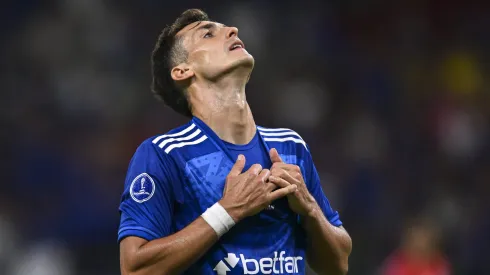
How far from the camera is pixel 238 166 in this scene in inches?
121

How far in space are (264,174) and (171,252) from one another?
501 millimetres

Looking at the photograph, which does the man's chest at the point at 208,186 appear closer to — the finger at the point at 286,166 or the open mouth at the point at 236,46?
the finger at the point at 286,166

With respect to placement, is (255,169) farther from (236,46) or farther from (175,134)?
(236,46)

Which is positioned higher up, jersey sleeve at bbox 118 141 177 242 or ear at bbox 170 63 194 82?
ear at bbox 170 63 194 82

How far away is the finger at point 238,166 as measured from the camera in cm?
304

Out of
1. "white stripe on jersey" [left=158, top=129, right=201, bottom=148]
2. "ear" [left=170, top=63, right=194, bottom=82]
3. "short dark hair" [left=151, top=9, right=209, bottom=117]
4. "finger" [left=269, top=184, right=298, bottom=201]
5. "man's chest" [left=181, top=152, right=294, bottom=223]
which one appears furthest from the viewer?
"short dark hair" [left=151, top=9, right=209, bottom=117]

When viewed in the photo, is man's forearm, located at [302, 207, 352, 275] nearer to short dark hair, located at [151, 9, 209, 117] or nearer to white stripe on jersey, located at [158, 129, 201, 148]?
white stripe on jersey, located at [158, 129, 201, 148]

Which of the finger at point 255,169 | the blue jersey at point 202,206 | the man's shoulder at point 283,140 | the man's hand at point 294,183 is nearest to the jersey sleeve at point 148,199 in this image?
the blue jersey at point 202,206

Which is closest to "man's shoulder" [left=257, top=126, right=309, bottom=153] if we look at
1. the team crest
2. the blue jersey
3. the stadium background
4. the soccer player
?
the soccer player

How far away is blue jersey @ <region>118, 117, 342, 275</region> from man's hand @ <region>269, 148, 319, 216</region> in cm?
12

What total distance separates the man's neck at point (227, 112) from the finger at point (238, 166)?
0.67 feet

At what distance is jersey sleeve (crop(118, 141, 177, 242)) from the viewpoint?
9.62 feet

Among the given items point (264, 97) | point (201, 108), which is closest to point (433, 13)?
point (264, 97)

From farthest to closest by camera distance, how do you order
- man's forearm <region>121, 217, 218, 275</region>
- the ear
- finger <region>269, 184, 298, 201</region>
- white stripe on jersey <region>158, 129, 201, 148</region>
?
the ear < white stripe on jersey <region>158, 129, 201, 148</region> < finger <region>269, 184, 298, 201</region> < man's forearm <region>121, 217, 218, 275</region>
